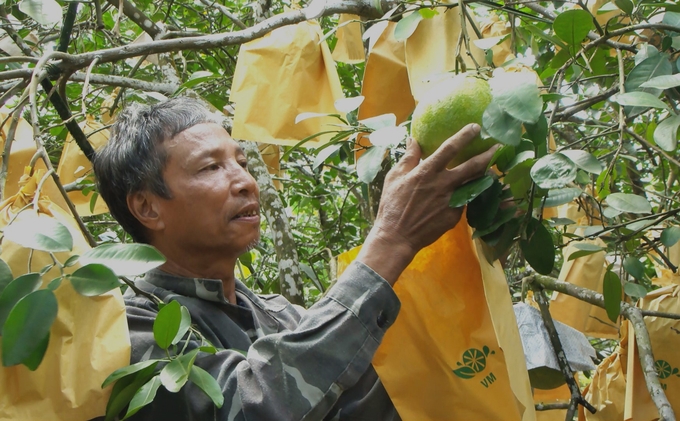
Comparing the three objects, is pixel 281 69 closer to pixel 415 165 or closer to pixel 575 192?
pixel 415 165

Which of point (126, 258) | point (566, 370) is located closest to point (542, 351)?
point (566, 370)

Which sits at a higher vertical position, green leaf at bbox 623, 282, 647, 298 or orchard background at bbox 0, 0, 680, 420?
orchard background at bbox 0, 0, 680, 420

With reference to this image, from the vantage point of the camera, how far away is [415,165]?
107 cm

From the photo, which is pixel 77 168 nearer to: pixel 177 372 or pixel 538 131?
pixel 177 372

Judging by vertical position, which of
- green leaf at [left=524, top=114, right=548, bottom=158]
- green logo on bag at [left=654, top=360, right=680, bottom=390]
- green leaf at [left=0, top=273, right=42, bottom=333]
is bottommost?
green logo on bag at [left=654, top=360, right=680, bottom=390]

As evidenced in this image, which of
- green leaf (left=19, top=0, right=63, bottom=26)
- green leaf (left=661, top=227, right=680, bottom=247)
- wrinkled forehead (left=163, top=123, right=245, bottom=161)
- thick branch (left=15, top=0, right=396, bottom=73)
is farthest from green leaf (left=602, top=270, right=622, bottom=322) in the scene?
green leaf (left=19, top=0, right=63, bottom=26)

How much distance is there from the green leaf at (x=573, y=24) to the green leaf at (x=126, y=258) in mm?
675

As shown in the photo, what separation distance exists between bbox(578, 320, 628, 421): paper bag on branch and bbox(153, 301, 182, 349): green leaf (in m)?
1.18

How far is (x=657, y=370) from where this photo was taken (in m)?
1.60

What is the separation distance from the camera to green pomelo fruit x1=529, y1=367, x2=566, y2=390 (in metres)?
1.49

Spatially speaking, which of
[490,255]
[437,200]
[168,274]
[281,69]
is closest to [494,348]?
[490,255]

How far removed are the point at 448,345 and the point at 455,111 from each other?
0.39 meters

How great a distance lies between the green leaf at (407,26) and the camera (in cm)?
119

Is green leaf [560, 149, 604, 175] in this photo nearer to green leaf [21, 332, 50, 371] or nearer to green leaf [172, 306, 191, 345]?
green leaf [172, 306, 191, 345]
